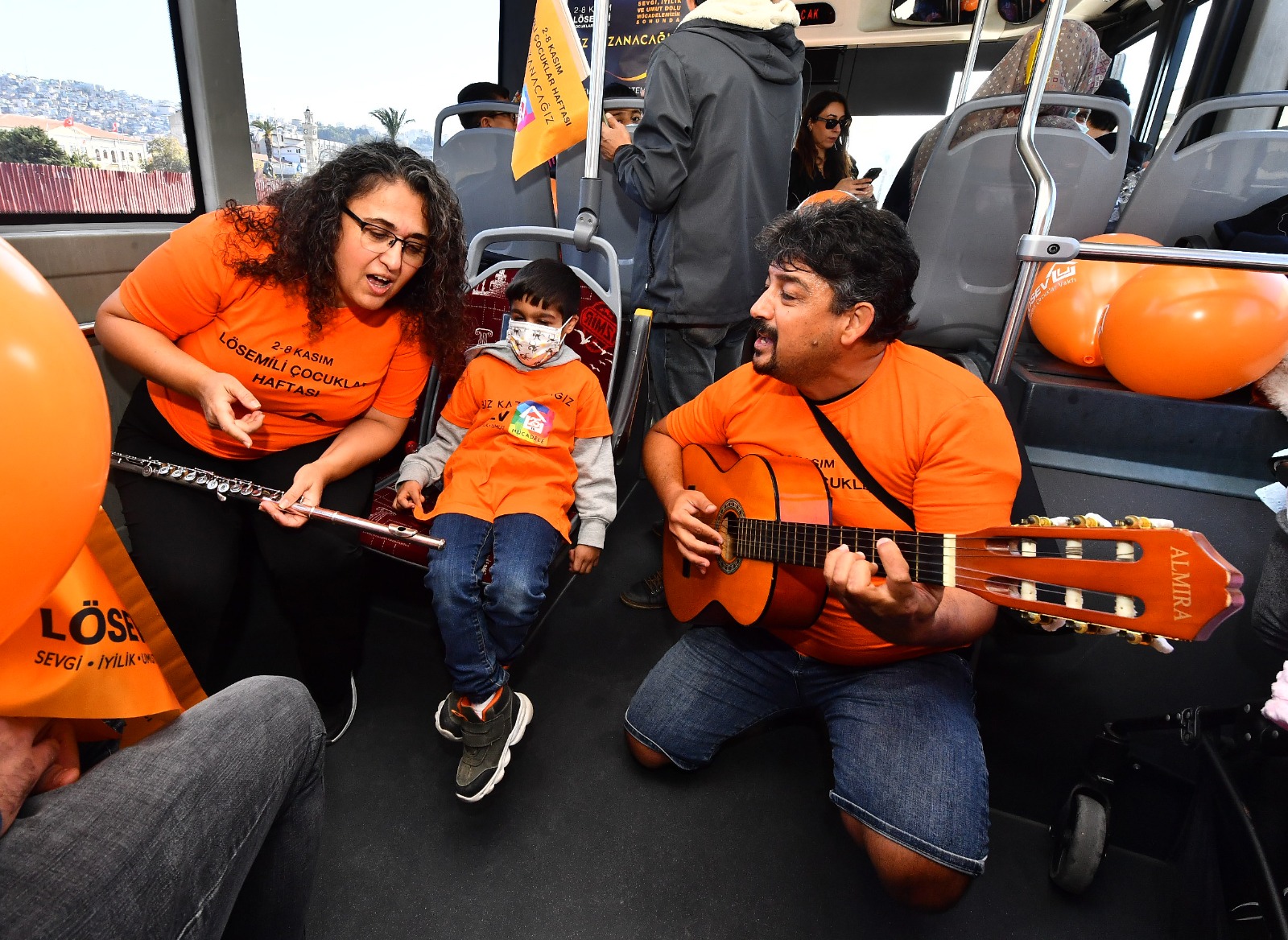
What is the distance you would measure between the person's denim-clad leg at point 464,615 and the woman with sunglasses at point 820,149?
3.47m

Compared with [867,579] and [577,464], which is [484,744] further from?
[867,579]

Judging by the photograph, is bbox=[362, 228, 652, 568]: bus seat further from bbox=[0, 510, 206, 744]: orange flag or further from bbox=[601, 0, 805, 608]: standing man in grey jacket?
bbox=[0, 510, 206, 744]: orange flag

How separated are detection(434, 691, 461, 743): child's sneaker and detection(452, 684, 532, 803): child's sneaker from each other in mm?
13

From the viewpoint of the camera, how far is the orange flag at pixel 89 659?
797mm

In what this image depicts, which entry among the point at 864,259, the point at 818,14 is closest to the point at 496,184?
the point at 864,259

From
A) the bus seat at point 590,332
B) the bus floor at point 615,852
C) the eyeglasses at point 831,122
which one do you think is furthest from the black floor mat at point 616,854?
the eyeglasses at point 831,122

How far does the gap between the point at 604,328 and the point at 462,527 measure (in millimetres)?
1062

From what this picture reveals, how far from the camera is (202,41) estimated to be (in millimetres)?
3102

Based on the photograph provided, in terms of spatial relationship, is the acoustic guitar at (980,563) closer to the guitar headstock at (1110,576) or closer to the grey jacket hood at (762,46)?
the guitar headstock at (1110,576)

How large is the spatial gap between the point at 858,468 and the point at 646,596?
1381mm

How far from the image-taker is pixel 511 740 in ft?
6.41

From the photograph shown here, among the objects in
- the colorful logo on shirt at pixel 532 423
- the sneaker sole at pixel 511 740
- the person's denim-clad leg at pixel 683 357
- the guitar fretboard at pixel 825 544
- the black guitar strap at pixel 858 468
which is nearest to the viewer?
the guitar fretboard at pixel 825 544

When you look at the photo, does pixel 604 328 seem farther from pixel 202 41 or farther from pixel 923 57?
pixel 923 57

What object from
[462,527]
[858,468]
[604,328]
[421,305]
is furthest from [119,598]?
[604,328]
